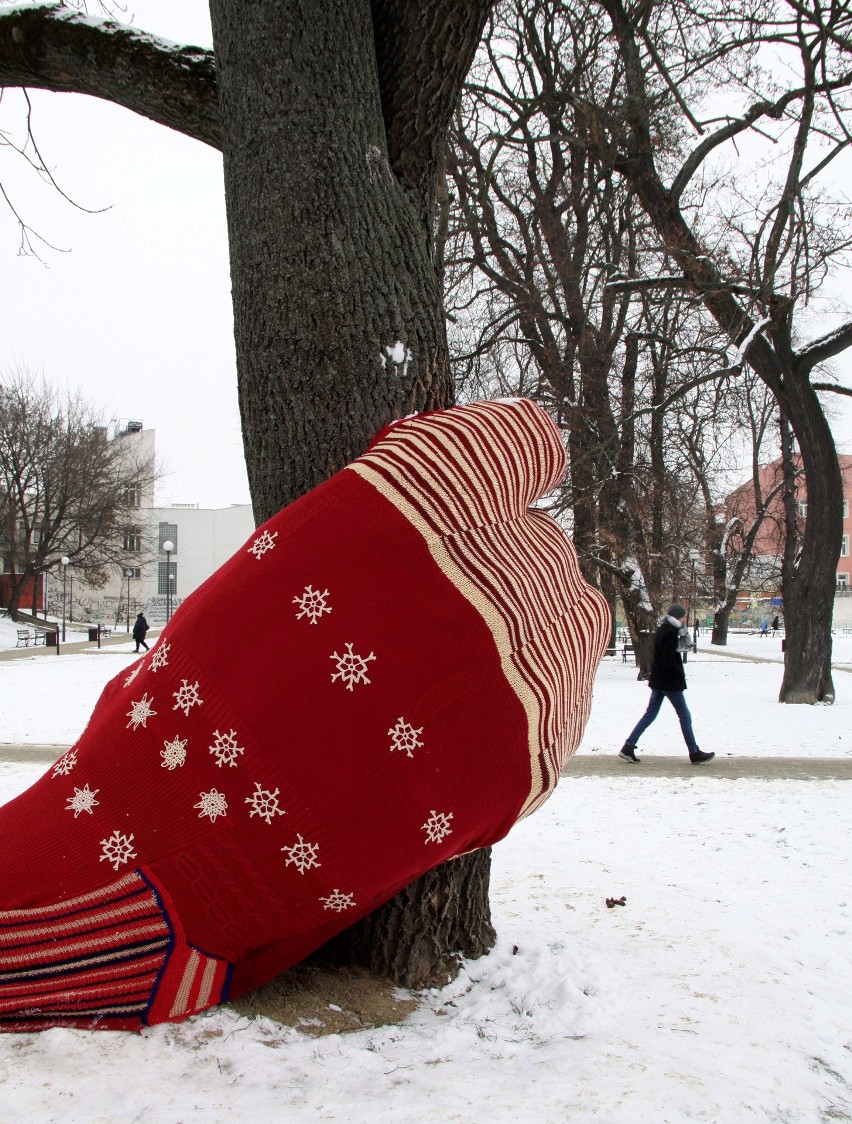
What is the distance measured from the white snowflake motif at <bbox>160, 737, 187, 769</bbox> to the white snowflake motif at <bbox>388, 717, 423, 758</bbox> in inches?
21.4

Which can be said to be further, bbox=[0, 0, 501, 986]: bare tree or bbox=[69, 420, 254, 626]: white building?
bbox=[69, 420, 254, 626]: white building

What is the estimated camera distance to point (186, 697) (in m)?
2.33

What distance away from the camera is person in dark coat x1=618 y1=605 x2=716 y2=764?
343 inches

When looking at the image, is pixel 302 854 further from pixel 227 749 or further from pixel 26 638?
pixel 26 638

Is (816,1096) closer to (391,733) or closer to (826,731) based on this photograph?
(391,733)

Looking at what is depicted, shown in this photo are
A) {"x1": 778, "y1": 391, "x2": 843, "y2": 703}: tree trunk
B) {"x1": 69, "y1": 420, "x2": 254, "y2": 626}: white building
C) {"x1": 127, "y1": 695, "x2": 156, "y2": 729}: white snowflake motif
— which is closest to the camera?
{"x1": 127, "y1": 695, "x2": 156, "y2": 729}: white snowflake motif

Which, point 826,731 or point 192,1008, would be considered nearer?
point 192,1008

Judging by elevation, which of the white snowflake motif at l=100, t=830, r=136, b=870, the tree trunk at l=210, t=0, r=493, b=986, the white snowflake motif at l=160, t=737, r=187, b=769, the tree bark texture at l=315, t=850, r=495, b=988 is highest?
the tree trunk at l=210, t=0, r=493, b=986

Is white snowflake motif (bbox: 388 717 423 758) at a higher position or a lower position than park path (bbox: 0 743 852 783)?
higher

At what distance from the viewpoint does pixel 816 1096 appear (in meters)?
2.38

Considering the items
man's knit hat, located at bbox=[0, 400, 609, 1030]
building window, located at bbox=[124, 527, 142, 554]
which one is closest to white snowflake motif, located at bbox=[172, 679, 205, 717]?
man's knit hat, located at bbox=[0, 400, 609, 1030]

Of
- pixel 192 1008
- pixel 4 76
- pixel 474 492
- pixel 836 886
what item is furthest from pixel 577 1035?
pixel 4 76

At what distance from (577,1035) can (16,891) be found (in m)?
1.65

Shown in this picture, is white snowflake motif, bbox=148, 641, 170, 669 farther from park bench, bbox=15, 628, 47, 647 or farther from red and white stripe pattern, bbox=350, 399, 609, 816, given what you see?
park bench, bbox=15, 628, 47, 647
